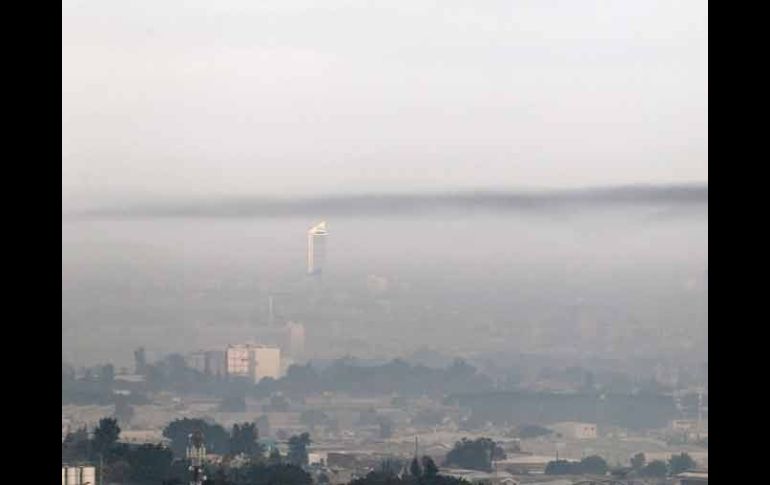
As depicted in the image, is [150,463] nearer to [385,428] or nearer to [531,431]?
[385,428]

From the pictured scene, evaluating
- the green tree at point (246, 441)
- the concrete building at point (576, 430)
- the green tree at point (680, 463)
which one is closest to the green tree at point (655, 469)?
the green tree at point (680, 463)

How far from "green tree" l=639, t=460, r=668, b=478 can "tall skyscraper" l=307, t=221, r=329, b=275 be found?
39.8 inches

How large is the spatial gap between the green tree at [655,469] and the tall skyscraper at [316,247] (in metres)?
1.01

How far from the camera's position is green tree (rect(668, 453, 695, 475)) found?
6.97ft

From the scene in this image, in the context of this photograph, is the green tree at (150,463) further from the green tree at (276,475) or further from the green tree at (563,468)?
the green tree at (563,468)

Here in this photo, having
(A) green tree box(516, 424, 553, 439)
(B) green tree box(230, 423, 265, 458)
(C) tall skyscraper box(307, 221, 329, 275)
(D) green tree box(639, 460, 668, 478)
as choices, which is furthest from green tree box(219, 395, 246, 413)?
(D) green tree box(639, 460, 668, 478)

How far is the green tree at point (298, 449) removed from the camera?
2.27 metres

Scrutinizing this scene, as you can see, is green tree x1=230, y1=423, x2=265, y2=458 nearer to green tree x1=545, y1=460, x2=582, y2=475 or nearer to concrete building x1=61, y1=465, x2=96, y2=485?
concrete building x1=61, y1=465, x2=96, y2=485

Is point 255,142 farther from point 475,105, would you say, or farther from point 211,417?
point 211,417

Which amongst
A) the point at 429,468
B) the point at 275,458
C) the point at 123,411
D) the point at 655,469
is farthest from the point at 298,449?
the point at 655,469

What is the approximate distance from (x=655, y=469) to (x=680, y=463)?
0.08 m

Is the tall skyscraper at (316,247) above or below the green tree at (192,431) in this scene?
above

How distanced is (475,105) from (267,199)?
66 centimetres

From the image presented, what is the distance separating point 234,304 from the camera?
8.96 ft
